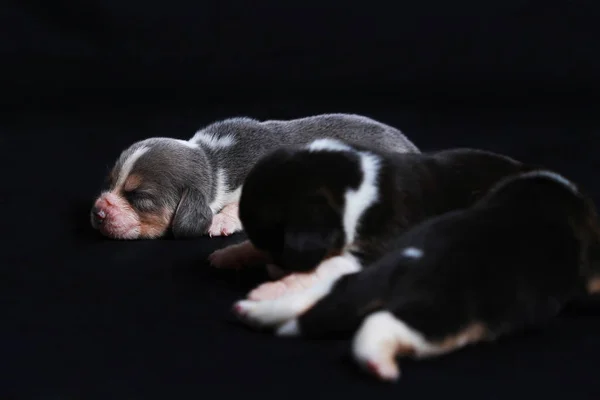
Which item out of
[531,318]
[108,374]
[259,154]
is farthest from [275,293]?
[259,154]

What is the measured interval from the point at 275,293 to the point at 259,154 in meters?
1.92

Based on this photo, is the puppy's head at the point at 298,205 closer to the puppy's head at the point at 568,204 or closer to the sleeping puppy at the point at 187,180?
the puppy's head at the point at 568,204

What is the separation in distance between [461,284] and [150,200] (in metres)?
2.30

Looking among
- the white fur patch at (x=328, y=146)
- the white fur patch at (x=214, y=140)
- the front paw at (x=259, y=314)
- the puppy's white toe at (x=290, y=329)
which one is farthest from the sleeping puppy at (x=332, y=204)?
the white fur patch at (x=214, y=140)

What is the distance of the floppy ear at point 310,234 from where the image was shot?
→ 11.7 ft

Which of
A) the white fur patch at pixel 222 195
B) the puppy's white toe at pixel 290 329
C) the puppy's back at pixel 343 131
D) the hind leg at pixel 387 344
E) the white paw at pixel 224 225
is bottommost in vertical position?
the white paw at pixel 224 225

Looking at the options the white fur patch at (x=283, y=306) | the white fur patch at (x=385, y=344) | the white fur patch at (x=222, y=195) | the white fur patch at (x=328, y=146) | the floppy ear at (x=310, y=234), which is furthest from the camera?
the white fur patch at (x=222, y=195)

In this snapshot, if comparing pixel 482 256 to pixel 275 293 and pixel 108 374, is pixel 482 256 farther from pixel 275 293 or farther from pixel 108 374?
pixel 108 374

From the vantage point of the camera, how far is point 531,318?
3.27m

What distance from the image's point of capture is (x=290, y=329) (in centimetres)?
334

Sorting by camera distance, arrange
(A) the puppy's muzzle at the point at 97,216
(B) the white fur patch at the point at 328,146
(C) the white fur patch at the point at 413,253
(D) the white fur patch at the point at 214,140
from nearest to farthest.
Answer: (C) the white fur patch at the point at 413,253
(B) the white fur patch at the point at 328,146
(A) the puppy's muzzle at the point at 97,216
(D) the white fur patch at the point at 214,140

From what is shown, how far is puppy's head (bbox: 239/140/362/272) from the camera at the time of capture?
3.59 metres

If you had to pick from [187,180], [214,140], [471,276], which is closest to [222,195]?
[187,180]

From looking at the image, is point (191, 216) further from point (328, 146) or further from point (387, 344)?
point (387, 344)
